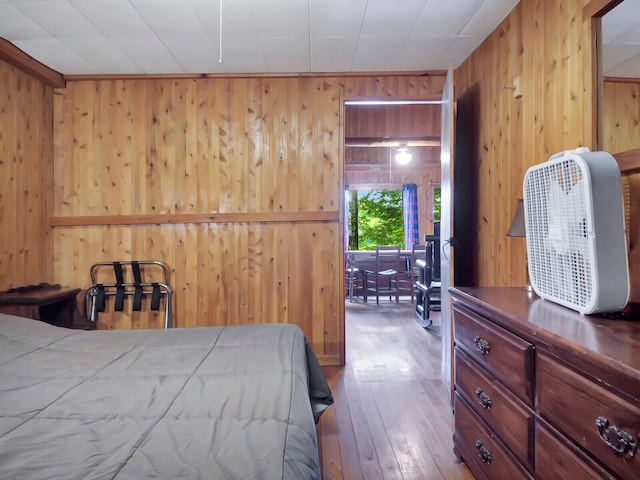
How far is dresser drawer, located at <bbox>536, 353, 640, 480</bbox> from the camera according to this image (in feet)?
2.67

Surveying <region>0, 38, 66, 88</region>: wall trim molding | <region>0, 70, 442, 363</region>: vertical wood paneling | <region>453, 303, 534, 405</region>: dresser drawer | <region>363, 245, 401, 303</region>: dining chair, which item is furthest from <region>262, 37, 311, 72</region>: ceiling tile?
<region>363, 245, 401, 303</region>: dining chair

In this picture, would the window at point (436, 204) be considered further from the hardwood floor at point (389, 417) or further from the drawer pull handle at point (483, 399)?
the drawer pull handle at point (483, 399)

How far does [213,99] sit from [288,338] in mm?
2381

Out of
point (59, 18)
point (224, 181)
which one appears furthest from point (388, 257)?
point (59, 18)

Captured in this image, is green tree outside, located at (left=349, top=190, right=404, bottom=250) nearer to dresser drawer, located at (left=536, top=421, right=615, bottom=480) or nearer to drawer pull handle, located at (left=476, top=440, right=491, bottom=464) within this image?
drawer pull handle, located at (left=476, top=440, right=491, bottom=464)

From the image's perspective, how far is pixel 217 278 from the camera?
10.9 ft

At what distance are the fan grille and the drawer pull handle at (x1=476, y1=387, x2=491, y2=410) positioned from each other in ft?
1.54

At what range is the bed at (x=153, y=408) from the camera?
2.80 feet

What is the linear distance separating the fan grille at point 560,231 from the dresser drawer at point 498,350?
25 cm

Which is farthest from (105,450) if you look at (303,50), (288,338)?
(303,50)

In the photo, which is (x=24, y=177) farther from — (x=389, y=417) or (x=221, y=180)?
(x=389, y=417)

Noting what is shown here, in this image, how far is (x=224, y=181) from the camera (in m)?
3.31

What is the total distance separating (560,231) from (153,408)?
1.46 metres

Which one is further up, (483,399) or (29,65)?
(29,65)
